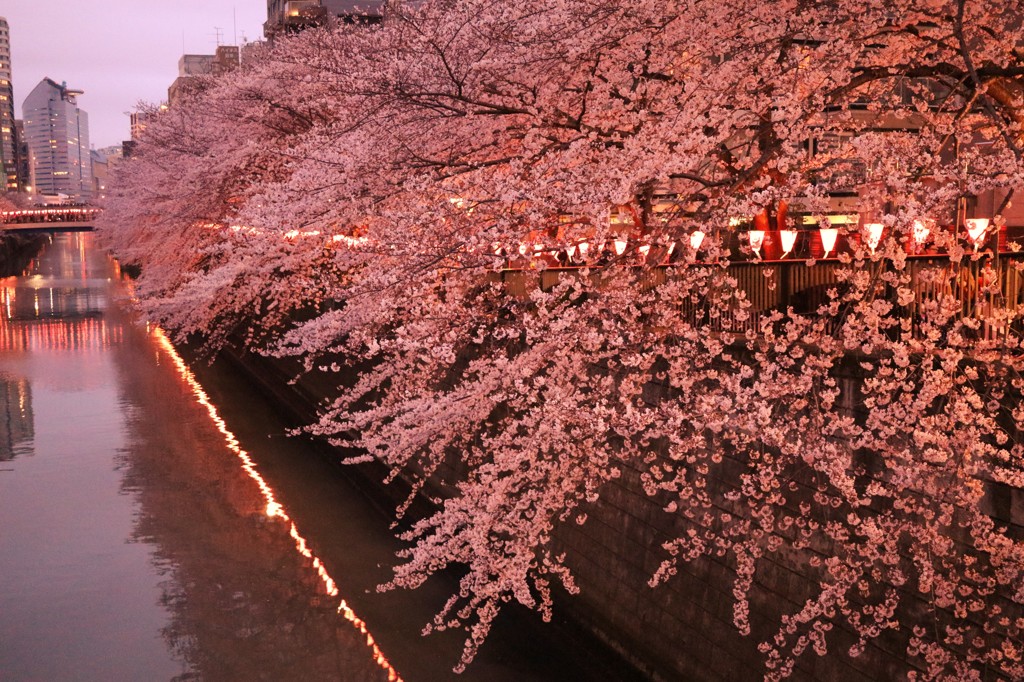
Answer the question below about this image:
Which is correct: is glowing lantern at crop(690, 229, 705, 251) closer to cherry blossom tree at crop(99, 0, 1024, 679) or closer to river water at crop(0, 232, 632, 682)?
cherry blossom tree at crop(99, 0, 1024, 679)

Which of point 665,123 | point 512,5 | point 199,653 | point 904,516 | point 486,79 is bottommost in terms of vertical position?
point 199,653

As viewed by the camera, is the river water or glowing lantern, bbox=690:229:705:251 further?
the river water

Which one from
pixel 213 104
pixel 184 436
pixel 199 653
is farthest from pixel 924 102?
pixel 213 104

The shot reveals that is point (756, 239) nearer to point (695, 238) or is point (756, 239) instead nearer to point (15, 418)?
point (695, 238)

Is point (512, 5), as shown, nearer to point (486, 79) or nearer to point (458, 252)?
point (486, 79)

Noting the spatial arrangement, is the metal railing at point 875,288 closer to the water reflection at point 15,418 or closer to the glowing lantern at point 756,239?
the glowing lantern at point 756,239

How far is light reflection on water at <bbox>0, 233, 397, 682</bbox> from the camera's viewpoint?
959 centimetres

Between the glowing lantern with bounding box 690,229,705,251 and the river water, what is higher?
the glowing lantern with bounding box 690,229,705,251

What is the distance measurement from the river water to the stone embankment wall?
475mm

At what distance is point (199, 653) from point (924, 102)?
27.1 feet

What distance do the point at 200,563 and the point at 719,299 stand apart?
8.33 metres

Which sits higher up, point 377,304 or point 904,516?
point 377,304

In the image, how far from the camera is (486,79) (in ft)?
27.9

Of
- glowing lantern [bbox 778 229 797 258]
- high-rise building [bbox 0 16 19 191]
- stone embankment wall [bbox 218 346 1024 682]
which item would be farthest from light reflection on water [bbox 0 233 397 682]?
high-rise building [bbox 0 16 19 191]
